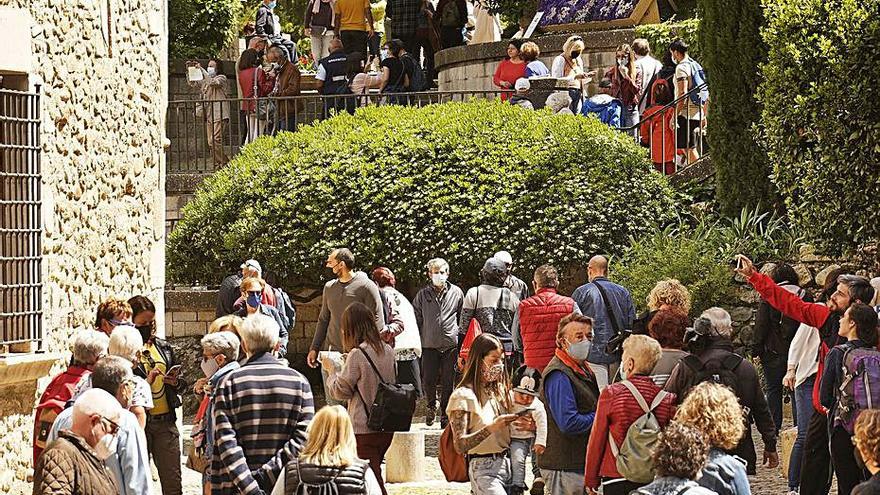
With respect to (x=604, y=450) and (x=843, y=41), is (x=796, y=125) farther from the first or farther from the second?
(x=604, y=450)

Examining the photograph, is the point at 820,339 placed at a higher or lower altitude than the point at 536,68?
lower

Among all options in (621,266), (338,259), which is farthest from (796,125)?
(338,259)

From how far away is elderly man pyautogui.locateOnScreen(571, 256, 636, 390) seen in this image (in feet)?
41.9

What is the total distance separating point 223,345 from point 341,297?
14.5ft

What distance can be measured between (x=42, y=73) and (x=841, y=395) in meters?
5.60

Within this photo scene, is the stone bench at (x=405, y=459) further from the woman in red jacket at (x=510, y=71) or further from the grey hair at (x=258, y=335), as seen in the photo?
the woman in red jacket at (x=510, y=71)

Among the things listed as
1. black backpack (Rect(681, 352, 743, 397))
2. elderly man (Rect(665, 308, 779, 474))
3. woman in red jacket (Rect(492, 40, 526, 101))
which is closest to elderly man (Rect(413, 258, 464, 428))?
elderly man (Rect(665, 308, 779, 474))

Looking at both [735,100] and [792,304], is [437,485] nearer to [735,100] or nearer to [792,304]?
[792,304]

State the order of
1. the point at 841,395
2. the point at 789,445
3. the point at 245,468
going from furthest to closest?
the point at 789,445, the point at 841,395, the point at 245,468

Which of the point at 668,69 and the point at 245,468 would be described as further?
the point at 668,69

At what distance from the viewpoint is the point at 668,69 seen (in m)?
20.1

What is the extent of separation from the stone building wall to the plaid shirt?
11.6 metres

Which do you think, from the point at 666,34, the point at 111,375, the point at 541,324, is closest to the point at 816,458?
the point at 541,324

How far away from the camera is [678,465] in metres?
6.94
